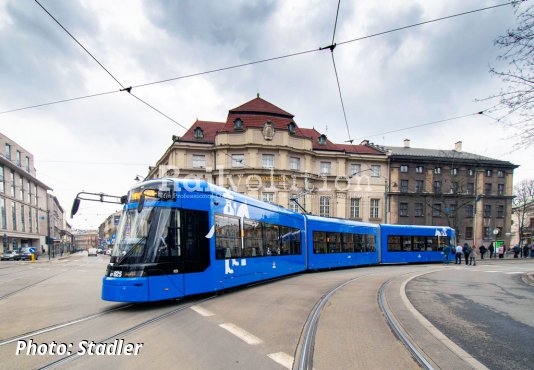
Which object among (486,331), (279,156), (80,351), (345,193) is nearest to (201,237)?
(80,351)

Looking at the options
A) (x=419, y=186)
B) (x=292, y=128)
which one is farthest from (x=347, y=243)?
(x=419, y=186)

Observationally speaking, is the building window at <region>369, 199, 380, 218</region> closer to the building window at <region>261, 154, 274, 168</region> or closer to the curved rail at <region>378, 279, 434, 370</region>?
the building window at <region>261, 154, 274, 168</region>

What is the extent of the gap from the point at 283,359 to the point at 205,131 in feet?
128

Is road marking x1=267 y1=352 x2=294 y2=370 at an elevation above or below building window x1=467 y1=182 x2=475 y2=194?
below

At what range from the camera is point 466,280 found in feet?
45.5

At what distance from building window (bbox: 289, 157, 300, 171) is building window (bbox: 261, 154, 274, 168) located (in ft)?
7.68

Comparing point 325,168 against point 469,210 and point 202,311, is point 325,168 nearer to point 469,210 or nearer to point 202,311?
point 469,210

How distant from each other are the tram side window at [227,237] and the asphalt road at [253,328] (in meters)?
1.26

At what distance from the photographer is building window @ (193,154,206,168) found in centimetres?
3859

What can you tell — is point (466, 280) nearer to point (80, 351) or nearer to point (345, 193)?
point (80, 351)

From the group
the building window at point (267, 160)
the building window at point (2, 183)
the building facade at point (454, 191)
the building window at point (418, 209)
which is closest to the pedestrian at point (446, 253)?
the building window at point (267, 160)

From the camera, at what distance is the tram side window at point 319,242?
59.0 feet

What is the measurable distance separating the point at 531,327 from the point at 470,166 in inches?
1943

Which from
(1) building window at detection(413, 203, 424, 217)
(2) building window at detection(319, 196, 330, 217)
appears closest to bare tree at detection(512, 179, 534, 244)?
(1) building window at detection(413, 203, 424, 217)
